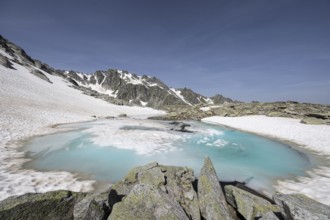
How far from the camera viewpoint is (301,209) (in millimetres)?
4250

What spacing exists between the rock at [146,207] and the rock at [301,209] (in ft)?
8.71

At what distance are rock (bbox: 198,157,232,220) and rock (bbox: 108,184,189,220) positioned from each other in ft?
3.37

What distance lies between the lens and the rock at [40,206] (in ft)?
13.3

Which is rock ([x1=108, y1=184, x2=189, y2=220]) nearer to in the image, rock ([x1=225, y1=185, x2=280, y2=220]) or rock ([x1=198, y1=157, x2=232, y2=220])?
rock ([x1=198, y1=157, x2=232, y2=220])

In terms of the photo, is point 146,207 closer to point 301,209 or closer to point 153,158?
point 301,209

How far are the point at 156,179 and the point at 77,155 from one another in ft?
Result: 28.3

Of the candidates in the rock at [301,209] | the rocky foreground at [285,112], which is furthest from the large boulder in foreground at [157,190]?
the rocky foreground at [285,112]

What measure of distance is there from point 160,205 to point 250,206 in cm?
304

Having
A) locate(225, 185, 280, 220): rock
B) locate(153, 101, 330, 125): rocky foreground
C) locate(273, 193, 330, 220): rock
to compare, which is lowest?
locate(225, 185, 280, 220): rock

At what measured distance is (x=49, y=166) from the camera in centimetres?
1022

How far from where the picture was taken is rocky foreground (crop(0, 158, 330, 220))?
4.26 metres

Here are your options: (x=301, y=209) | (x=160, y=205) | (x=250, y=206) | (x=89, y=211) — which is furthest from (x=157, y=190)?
(x=301, y=209)

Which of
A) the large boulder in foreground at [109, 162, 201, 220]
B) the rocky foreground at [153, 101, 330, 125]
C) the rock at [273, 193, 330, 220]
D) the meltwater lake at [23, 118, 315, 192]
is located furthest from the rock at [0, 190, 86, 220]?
the rocky foreground at [153, 101, 330, 125]

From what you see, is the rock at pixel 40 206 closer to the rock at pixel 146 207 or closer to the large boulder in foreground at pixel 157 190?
the large boulder in foreground at pixel 157 190
